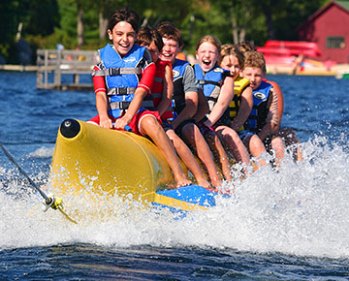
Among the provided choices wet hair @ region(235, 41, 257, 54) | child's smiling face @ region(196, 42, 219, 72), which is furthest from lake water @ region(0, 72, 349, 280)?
wet hair @ region(235, 41, 257, 54)

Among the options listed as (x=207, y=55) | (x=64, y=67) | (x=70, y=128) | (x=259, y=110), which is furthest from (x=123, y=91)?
(x=64, y=67)

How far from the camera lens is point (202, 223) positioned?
18.5ft

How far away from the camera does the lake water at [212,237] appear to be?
A: 4.85m

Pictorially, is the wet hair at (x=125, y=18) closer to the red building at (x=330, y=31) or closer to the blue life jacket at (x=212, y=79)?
the blue life jacket at (x=212, y=79)

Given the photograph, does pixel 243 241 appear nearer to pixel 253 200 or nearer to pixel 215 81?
pixel 253 200

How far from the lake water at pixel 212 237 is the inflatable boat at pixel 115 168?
0.36 feet

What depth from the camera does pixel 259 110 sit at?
25.3 ft

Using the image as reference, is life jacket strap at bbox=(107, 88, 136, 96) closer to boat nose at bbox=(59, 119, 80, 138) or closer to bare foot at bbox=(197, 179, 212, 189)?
bare foot at bbox=(197, 179, 212, 189)

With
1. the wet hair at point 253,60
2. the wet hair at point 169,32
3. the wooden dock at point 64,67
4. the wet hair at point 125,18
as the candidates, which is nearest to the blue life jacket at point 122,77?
the wet hair at point 125,18

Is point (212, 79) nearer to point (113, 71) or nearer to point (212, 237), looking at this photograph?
point (113, 71)

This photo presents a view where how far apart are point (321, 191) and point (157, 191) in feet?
3.38

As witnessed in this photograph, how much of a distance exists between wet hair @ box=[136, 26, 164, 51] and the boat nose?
1.43 metres

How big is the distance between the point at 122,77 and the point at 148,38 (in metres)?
0.44

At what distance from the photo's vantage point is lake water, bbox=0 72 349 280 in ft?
15.9
